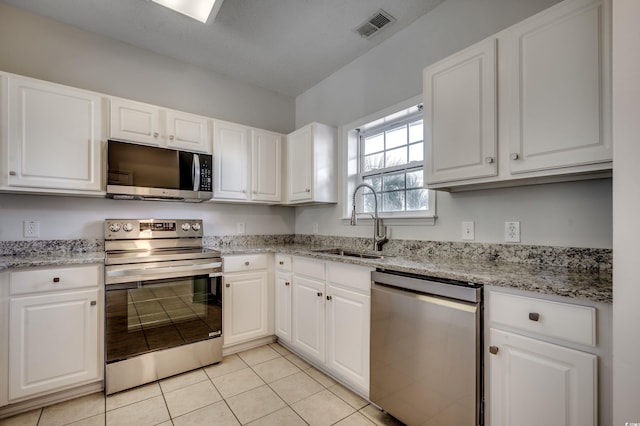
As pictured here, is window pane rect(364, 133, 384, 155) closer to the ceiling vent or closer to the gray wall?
the gray wall

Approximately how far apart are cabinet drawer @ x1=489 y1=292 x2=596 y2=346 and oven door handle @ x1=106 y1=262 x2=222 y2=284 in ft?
6.48

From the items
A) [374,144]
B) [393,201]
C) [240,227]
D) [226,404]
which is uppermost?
[374,144]

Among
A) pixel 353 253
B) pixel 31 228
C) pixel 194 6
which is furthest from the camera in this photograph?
pixel 353 253

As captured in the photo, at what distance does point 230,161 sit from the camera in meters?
2.85

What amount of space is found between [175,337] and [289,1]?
8.56ft

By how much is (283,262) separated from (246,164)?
3.50 ft

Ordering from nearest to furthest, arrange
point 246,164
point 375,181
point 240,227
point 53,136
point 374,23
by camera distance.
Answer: point 53,136 → point 374,23 → point 375,181 → point 246,164 → point 240,227

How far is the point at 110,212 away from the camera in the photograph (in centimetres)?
251

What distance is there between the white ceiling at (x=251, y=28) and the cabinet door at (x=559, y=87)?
1.02 m

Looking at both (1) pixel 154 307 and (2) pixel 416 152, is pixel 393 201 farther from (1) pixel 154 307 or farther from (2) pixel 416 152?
(1) pixel 154 307

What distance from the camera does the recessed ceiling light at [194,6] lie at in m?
1.89

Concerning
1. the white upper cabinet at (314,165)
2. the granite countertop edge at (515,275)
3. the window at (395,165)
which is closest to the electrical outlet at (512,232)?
the granite countertop edge at (515,275)

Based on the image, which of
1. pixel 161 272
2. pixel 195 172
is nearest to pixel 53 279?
pixel 161 272

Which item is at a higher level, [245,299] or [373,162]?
[373,162]
